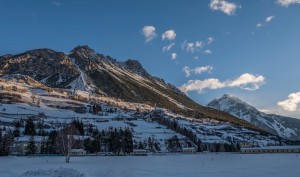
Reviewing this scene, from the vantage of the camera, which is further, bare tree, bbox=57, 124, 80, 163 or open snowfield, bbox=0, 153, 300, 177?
bare tree, bbox=57, 124, 80, 163

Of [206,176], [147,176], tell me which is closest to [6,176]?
[147,176]

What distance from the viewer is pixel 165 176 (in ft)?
217

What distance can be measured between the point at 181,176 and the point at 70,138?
276ft

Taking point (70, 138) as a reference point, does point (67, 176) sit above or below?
below

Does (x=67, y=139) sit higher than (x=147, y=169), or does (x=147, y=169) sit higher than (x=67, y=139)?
(x=67, y=139)

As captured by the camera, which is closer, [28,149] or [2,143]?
[2,143]

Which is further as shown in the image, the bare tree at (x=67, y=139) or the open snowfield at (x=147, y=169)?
the bare tree at (x=67, y=139)

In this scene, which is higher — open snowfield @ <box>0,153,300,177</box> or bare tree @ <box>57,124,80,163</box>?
bare tree @ <box>57,124,80,163</box>

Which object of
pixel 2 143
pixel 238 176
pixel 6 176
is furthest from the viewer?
pixel 2 143

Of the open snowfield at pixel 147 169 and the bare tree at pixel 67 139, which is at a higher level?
the bare tree at pixel 67 139

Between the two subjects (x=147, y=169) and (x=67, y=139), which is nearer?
(x=147, y=169)

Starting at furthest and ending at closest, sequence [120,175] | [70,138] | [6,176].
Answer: [70,138]
[120,175]
[6,176]

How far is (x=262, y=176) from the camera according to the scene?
65.0 metres

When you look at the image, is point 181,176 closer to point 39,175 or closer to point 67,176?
point 67,176
